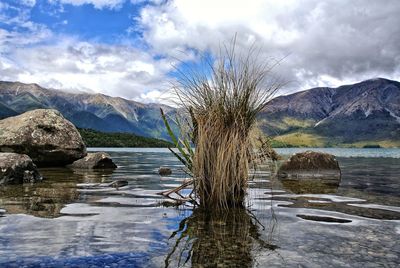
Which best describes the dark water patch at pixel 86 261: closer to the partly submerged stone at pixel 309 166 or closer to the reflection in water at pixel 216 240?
the reflection in water at pixel 216 240

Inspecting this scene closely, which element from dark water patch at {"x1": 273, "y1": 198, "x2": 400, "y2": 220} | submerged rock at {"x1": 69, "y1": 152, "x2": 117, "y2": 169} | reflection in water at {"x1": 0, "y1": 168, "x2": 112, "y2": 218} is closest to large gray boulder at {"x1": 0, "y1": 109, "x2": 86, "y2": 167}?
submerged rock at {"x1": 69, "y1": 152, "x2": 117, "y2": 169}

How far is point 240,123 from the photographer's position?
8.45m

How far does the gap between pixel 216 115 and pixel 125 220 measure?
9.93 ft

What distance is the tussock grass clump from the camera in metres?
8.30

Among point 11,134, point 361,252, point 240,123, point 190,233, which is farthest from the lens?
point 11,134

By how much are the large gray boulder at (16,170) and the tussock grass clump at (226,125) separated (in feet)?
26.1

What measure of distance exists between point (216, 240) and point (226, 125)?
10.9ft

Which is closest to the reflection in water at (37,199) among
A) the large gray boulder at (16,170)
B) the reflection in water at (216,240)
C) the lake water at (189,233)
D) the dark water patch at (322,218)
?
the lake water at (189,233)

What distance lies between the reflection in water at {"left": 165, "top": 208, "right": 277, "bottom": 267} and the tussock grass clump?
2.14 ft

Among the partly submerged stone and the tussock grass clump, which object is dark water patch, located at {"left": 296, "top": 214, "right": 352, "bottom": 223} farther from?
the partly submerged stone

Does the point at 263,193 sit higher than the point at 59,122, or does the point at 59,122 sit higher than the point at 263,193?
the point at 59,122

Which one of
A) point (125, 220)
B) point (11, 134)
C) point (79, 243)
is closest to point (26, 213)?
point (125, 220)

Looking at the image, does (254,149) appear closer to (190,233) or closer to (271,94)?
(271,94)

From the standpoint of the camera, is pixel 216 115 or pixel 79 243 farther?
pixel 216 115
